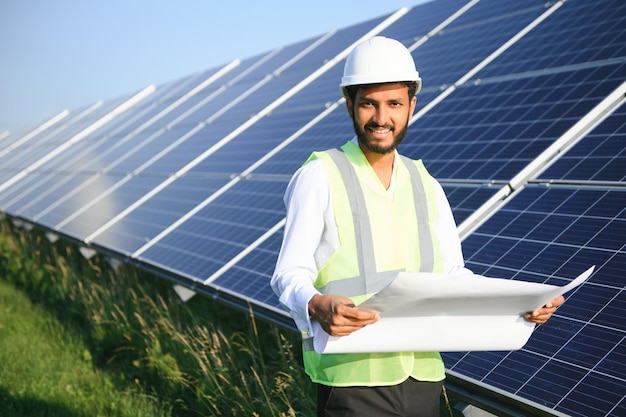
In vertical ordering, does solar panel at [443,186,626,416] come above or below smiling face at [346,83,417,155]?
below

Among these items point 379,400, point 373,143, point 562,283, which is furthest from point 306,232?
point 562,283

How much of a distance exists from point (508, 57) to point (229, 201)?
9.96 feet

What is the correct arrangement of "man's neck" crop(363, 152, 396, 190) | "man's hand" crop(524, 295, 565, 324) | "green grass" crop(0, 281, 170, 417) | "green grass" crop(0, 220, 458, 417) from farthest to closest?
1. "green grass" crop(0, 281, 170, 417)
2. "green grass" crop(0, 220, 458, 417)
3. "man's neck" crop(363, 152, 396, 190)
4. "man's hand" crop(524, 295, 565, 324)

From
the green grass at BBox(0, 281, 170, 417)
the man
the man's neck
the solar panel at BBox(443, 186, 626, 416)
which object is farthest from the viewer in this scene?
the green grass at BBox(0, 281, 170, 417)

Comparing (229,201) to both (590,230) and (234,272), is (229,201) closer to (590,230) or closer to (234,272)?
(234,272)

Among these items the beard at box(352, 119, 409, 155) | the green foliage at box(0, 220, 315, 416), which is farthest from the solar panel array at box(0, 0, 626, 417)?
the beard at box(352, 119, 409, 155)

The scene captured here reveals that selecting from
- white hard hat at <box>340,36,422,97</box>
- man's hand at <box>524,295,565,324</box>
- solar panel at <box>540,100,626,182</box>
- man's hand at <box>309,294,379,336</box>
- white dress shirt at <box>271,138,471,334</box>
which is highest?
white hard hat at <box>340,36,422,97</box>

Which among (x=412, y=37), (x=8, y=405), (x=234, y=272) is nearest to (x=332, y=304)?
(x=234, y=272)

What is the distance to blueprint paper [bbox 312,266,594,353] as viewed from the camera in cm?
244

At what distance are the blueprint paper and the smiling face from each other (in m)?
0.61

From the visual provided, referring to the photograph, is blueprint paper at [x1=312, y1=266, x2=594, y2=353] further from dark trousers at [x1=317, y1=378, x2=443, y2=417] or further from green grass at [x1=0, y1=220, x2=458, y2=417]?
green grass at [x1=0, y1=220, x2=458, y2=417]

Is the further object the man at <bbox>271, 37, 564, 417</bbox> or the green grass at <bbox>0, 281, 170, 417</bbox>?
the green grass at <bbox>0, 281, 170, 417</bbox>

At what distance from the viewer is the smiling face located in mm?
2818

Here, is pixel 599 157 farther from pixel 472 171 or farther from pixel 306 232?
pixel 306 232
